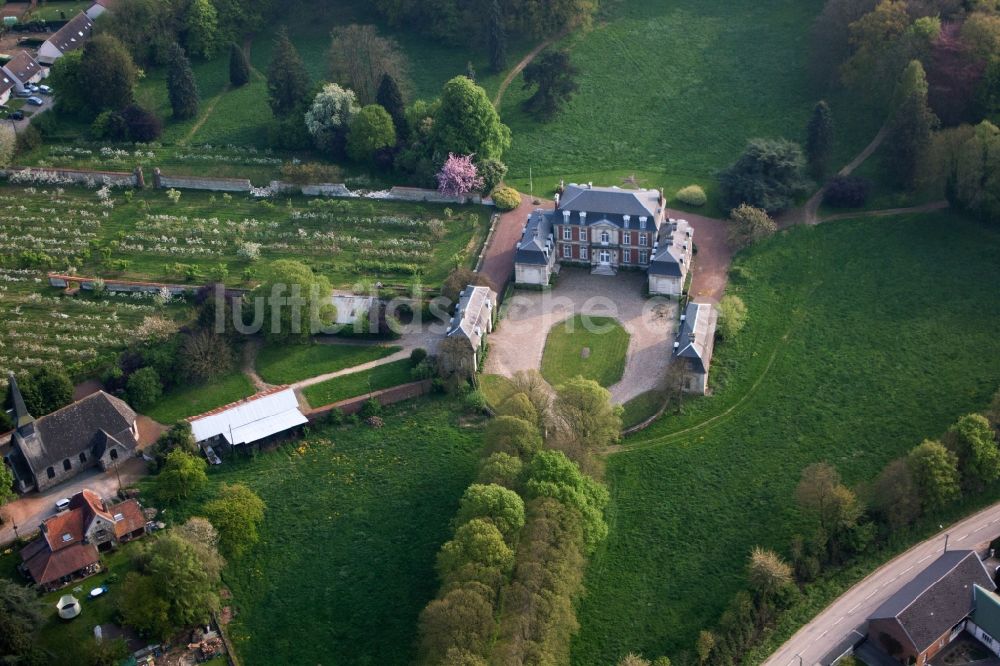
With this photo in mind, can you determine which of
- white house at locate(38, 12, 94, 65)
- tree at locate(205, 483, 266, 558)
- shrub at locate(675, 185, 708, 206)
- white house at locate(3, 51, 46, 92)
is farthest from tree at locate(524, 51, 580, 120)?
tree at locate(205, 483, 266, 558)

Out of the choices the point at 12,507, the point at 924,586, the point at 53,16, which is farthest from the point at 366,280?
the point at 53,16

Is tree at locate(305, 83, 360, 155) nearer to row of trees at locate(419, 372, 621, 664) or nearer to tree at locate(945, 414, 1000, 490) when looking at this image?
row of trees at locate(419, 372, 621, 664)

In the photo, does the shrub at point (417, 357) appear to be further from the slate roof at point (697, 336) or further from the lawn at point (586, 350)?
the slate roof at point (697, 336)

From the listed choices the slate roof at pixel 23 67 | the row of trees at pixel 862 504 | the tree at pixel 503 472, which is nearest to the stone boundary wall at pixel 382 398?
the tree at pixel 503 472

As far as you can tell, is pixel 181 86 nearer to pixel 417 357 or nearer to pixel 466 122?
pixel 466 122

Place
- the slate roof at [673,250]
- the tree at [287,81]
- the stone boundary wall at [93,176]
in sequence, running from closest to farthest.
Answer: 1. the slate roof at [673,250]
2. the stone boundary wall at [93,176]
3. the tree at [287,81]

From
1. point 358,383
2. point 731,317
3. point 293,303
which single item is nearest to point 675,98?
point 731,317
